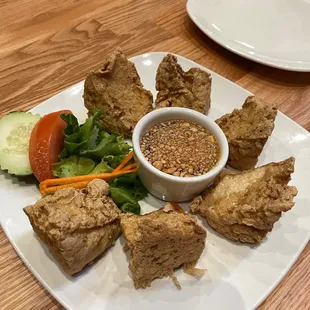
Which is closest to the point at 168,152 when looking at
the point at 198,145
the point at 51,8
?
the point at 198,145

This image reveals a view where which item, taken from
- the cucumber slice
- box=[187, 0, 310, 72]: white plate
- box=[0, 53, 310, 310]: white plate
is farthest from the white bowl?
box=[187, 0, 310, 72]: white plate

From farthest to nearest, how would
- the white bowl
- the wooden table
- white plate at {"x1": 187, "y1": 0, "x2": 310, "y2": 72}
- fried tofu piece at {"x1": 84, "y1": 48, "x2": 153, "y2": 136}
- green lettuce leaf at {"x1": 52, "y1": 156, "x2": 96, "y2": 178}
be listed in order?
white plate at {"x1": 187, "y1": 0, "x2": 310, "y2": 72}
the wooden table
fried tofu piece at {"x1": 84, "y1": 48, "x2": 153, "y2": 136}
green lettuce leaf at {"x1": 52, "y1": 156, "x2": 96, "y2": 178}
the white bowl

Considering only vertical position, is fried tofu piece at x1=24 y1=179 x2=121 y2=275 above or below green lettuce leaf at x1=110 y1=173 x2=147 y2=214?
above

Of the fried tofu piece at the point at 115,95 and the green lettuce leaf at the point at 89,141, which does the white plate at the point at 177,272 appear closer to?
the green lettuce leaf at the point at 89,141

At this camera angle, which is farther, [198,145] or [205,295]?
[198,145]

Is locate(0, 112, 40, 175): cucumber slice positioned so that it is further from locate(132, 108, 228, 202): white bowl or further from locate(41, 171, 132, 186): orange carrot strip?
locate(132, 108, 228, 202): white bowl

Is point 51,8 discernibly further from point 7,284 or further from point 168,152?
point 7,284
